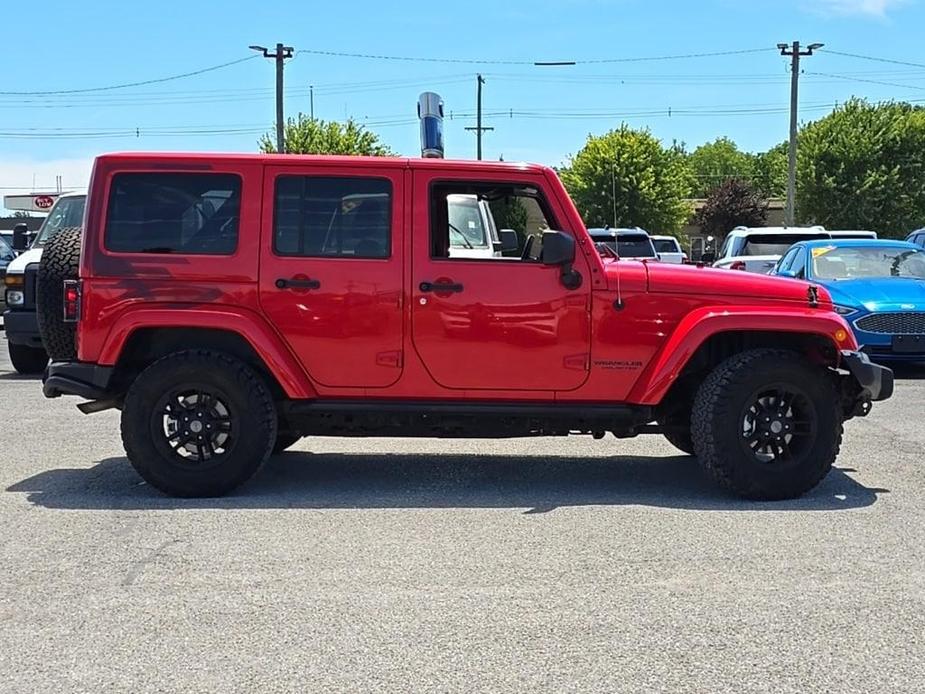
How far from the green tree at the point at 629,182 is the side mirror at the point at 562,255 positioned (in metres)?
42.6

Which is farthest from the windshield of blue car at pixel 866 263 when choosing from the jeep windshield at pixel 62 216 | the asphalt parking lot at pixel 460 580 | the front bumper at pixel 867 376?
the jeep windshield at pixel 62 216

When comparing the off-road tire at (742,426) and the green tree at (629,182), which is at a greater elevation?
the green tree at (629,182)

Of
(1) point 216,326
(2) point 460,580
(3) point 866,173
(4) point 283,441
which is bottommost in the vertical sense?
(2) point 460,580

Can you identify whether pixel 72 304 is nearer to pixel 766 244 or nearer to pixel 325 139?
pixel 766 244

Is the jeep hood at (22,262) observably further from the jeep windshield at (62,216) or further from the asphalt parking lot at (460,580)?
the asphalt parking lot at (460,580)

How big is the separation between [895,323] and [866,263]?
1.78m

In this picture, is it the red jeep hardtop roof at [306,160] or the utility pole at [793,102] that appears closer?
the red jeep hardtop roof at [306,160]

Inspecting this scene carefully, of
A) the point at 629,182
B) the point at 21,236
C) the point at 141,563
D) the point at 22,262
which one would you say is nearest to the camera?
the point at 141,563

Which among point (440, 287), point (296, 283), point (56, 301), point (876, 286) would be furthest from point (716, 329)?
point (876, 286)

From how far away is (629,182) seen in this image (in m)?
50.2

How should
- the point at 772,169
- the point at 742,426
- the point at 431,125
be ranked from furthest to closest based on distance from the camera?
the point at 772,169 < the point at 431,125 < the point at 742,426

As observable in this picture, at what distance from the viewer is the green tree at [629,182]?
49.7 meters

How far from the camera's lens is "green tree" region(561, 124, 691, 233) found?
49.7 metres

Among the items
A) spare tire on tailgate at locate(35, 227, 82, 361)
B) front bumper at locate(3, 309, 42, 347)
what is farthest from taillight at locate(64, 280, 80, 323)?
front bumper at locate(3, 309, 42, 347)
